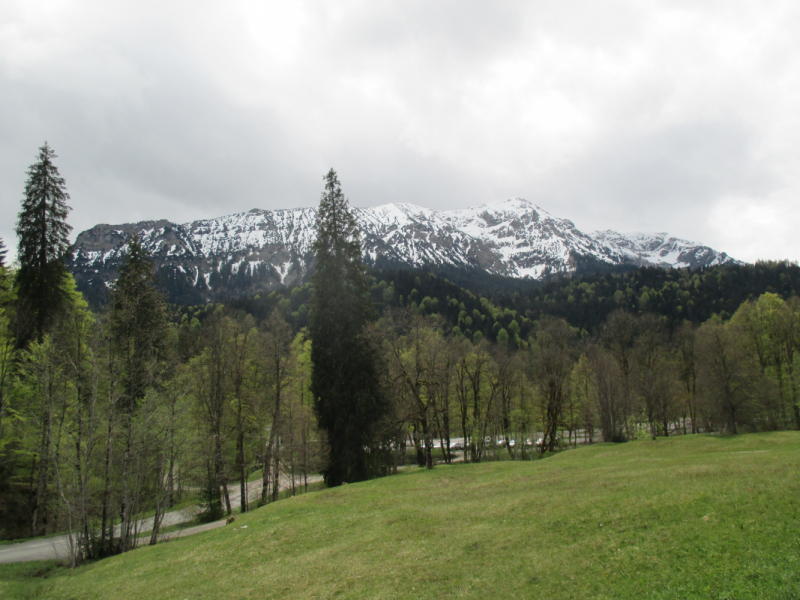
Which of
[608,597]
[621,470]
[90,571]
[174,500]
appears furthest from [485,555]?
[174,500]

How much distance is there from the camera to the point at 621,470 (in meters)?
21.8

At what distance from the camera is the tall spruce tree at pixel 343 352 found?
3108 cm

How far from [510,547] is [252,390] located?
30.6 metres

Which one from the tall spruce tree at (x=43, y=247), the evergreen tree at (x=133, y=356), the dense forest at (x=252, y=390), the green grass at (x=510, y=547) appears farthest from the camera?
the tall spruce tree at (x=43, y=247)

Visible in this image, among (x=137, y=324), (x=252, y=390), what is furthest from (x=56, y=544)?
(x=252, y=390)

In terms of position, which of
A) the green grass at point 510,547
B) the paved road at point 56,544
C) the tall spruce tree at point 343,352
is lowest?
the paved road at point 56,544

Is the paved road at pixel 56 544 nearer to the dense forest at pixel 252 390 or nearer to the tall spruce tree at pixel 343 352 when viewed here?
the dense forest at pixel 252 390

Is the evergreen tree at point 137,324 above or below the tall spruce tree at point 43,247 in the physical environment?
below

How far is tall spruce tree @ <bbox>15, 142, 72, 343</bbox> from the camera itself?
31016 mm

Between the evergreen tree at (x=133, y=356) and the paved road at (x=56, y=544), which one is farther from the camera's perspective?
the evergreen tree at (x=133, y=356)

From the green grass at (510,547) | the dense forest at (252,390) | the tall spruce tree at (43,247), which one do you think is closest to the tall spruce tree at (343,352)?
the dense forest at (252,390)

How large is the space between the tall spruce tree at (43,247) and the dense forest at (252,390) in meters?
0.11

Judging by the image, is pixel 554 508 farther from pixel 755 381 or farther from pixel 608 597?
pixel 755 381

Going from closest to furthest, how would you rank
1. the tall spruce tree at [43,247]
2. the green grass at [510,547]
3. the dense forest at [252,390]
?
1. the green grass at [510,547]
2. the dense forest at [252,390]
3. the tall spruce tree at [43,247]
